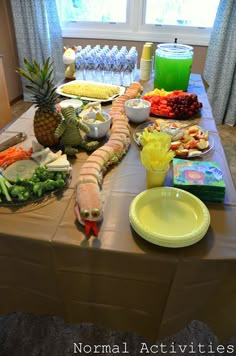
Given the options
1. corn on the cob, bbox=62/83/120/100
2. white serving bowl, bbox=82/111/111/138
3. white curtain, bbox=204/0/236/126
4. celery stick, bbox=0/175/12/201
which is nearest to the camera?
celery stick, bbox=0/175/12/201

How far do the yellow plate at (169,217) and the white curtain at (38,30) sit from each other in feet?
8.60

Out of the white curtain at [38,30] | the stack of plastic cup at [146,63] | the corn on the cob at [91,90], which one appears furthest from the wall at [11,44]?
the corn on the cob at [91,90]

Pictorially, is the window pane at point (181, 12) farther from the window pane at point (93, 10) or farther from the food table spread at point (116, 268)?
the food table spread at point (116, 268)

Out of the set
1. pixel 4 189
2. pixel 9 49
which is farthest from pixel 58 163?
pixel 9 49

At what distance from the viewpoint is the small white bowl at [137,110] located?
1260 millimetres

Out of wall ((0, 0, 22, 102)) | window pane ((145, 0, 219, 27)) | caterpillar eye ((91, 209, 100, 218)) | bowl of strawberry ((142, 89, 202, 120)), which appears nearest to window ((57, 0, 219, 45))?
window pane ((145, 0, 219, 27))

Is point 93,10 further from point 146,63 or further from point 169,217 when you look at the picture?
point 169,217

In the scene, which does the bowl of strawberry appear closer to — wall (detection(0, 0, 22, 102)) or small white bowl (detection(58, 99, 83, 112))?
small white bowl (detection(58, 99, 83, 112))

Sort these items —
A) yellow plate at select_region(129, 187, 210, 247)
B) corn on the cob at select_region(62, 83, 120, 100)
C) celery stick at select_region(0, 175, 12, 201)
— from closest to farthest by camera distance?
1. yellow plate at select_region(129, 187, 210, 247)
2. celery stick at select_region(0, 175, 12, 201)
3. corn on the cob at select_region(62, 83, 120, 100)

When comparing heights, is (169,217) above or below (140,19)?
below

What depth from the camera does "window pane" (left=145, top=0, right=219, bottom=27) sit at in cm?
265

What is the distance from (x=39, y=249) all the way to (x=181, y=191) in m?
0.44

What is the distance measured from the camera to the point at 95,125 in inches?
42.4

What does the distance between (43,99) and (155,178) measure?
19.4 inches
